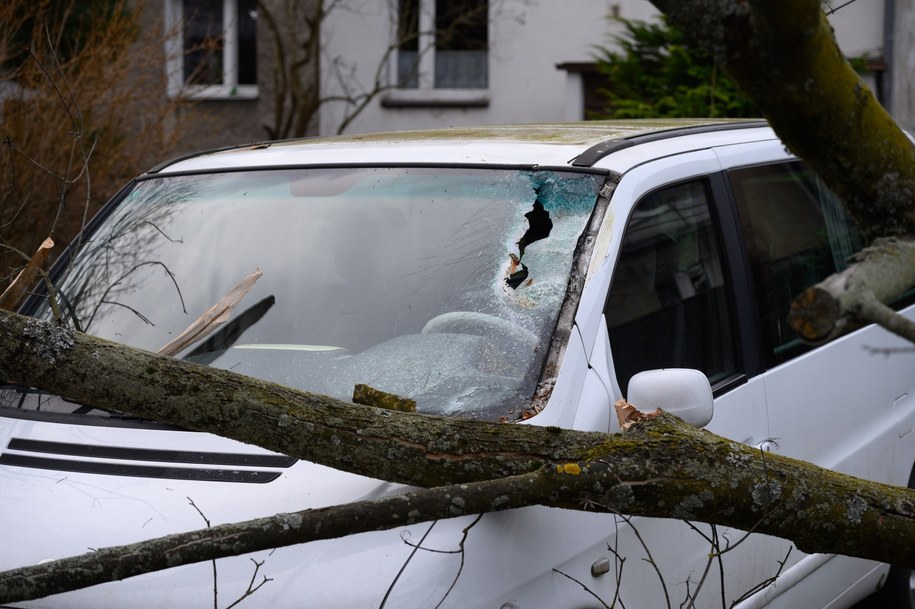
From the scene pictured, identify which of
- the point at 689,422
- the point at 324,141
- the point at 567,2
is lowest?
the point at 689,422

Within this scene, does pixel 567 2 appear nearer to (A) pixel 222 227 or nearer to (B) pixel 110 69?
(B) pixel 110 69

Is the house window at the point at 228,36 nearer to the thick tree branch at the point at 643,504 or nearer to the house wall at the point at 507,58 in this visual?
the house wall at the point at 507,58

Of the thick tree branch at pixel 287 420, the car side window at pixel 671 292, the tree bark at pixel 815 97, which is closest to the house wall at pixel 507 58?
the car side window at pixel 671 292

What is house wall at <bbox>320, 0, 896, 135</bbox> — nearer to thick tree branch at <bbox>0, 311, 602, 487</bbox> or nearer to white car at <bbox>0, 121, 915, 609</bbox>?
white car at <bbox>0, 121, 915, 609</bbox>

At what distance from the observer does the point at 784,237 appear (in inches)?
133

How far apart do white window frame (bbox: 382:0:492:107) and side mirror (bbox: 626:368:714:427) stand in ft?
37.7

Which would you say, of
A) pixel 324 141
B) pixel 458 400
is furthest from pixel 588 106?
pixel 458 400

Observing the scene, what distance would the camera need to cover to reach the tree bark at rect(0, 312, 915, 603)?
6.40 feet

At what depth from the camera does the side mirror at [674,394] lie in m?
2.23

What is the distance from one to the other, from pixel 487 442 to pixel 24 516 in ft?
3.09

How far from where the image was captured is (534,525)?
2070 millimetres

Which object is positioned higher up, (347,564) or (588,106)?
(588,106)

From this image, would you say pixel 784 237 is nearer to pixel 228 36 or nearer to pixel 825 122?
pixel 825 122

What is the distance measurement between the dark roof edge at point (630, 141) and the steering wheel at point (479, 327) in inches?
19.0
